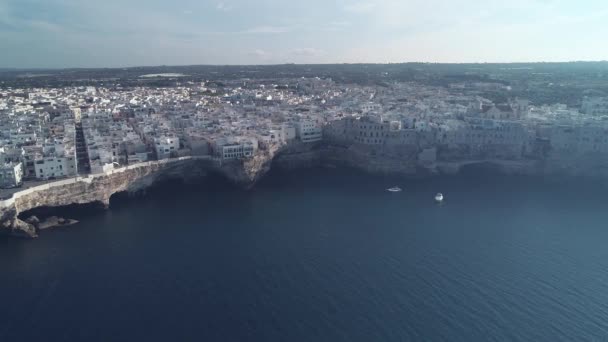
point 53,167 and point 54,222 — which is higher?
point 53,167

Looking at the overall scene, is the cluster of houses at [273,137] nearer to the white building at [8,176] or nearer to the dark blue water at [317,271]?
the white building at [8,176]

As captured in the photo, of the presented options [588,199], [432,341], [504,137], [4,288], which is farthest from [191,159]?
[588,199]

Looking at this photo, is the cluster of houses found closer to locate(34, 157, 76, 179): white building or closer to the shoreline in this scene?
locate(34, 157, 76, 179): white building

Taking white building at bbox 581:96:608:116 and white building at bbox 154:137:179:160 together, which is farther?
white building at bbox 581:96:608:116

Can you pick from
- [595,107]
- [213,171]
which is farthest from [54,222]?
[595,107]

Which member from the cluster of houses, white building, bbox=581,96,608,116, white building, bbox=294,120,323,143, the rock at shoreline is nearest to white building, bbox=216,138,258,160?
the cluster of houses

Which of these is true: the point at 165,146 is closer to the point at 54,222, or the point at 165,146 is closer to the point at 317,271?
the point at 54,222
